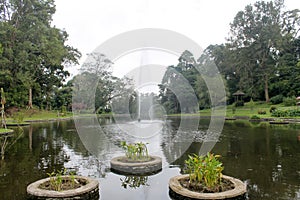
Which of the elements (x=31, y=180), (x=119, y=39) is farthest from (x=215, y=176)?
(x=119, y=39)

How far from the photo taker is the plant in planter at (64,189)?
507cm

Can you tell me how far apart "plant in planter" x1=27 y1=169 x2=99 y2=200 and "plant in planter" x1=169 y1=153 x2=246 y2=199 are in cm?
171

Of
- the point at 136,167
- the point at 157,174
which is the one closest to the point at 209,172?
the point at 157,174

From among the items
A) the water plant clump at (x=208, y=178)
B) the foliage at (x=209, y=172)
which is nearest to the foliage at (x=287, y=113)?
the water plant clump at (x=208, y=178)

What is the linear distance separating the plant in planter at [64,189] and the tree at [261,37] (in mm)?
37383

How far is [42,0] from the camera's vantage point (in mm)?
34219

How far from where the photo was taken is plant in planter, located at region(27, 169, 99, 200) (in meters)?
5.07

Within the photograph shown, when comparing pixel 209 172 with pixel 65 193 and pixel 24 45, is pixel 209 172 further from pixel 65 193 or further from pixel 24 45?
pixel 24 45

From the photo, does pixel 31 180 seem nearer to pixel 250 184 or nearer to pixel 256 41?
pixel 250 184

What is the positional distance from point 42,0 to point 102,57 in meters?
14.8

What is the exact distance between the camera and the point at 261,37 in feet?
129

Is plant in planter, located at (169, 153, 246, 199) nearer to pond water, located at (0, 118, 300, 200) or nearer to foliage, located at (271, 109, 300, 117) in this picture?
pond water, located at (0, 118, 300, 200)

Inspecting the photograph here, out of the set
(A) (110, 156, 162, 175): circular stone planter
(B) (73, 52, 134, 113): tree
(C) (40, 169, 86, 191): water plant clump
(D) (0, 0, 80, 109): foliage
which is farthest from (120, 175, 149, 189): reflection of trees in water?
(B) (73, 52, 134, 113): tree

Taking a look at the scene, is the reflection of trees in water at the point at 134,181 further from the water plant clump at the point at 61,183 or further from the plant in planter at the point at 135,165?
the water plant clump at the point at 61,183
